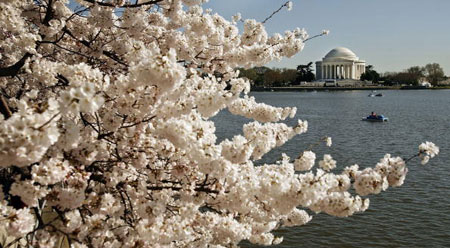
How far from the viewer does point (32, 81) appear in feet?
27.4

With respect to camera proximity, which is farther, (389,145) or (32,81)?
(389,145)

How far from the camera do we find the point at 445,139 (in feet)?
120

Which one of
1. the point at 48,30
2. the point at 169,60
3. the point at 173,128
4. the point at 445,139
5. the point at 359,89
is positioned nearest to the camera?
the point at 169,60

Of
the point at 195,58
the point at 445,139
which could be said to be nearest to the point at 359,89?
the point at 445,139

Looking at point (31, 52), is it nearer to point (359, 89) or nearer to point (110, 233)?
point (110, 233)

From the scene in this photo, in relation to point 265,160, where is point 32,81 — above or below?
above

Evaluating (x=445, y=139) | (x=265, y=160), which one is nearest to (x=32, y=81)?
(x=265, y=160)

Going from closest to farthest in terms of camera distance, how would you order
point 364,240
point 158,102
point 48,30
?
point 158,102, point 48,30, point 364,240

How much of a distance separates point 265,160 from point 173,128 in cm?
2135

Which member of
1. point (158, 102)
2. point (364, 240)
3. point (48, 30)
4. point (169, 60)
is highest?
point (48, 30)

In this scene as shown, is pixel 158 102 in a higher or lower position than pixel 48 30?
lower

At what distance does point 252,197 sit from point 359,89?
189154 millimetres

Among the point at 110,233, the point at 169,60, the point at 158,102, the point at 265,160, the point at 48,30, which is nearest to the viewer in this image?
the point at 169,60

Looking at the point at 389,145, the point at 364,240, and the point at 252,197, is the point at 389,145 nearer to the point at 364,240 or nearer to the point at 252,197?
the point at 364,240
